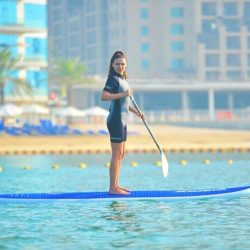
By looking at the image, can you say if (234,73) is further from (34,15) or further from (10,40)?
(10,40)

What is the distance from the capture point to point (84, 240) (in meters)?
15.7

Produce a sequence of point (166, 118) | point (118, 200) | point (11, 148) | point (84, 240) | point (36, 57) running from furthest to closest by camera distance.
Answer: point (166, 118) < point (36, 57) < point (11, 148) < point (118, 200) < point (84, 240)

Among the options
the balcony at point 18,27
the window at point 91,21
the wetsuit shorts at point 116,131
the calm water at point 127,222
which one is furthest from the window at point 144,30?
the wetsuit shorts at point 116,131

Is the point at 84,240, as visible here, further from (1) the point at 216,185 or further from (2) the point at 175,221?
(1) the point at 216,185

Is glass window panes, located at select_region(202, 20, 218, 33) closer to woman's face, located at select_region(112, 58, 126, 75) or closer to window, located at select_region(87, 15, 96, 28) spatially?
window, located at select_region(87, 15, 96, 28)

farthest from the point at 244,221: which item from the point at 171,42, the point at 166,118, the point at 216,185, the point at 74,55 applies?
the point at 74,55

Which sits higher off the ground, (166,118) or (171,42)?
(171,42)

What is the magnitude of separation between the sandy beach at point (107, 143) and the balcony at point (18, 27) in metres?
18.0

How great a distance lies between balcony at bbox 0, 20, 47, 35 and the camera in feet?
280

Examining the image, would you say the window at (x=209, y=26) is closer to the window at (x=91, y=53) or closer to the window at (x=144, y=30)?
the window at (x=144, y=30)

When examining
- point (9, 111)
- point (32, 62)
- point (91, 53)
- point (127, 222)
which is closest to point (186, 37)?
point (91, 53)

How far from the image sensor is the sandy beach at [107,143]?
58.6 meters

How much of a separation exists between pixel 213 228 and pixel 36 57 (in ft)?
236

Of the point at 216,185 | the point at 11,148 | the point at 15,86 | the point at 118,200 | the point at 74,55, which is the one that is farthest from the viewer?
the point at 74,55
